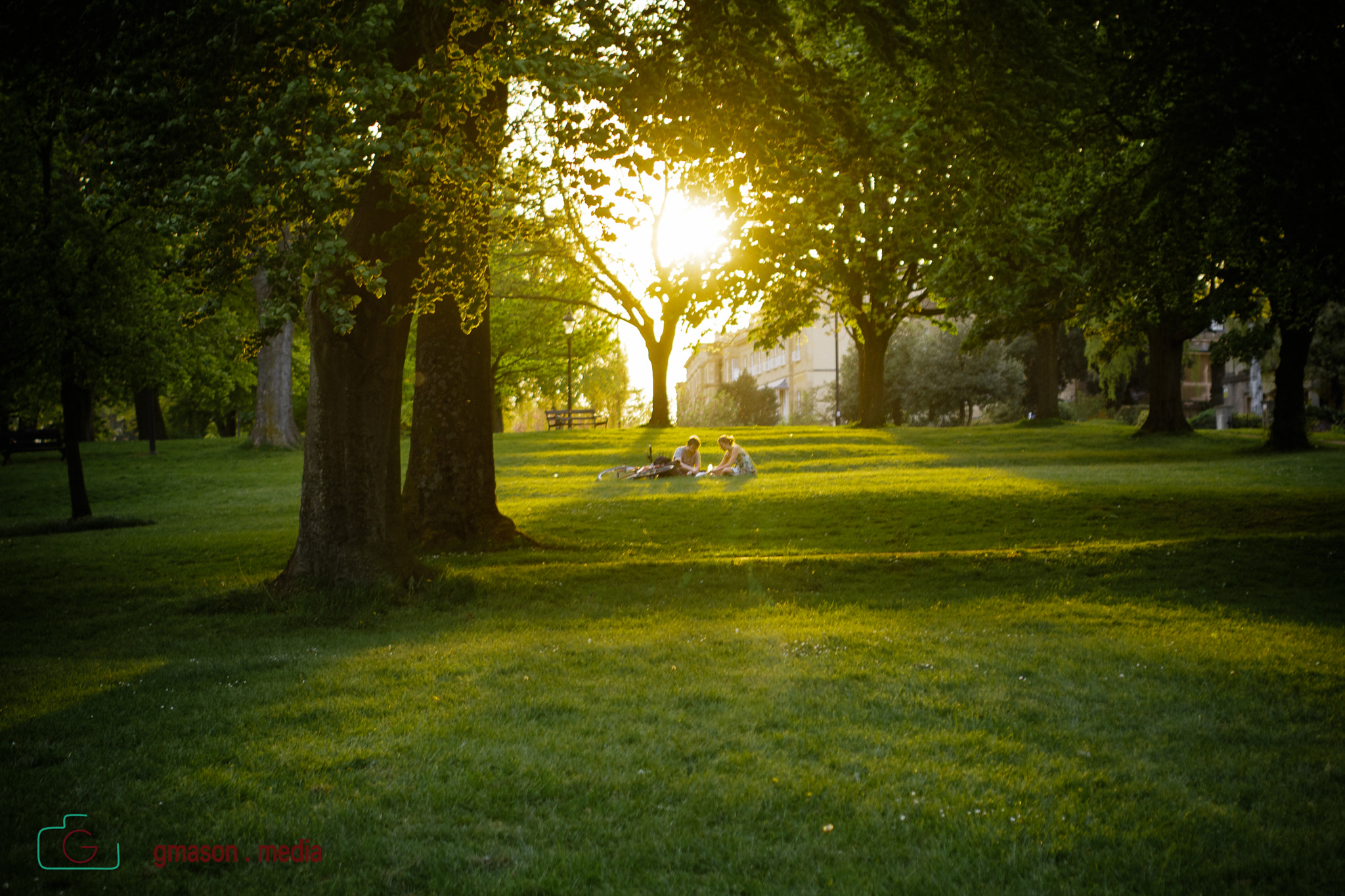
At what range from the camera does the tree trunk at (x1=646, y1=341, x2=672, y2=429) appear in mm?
39125

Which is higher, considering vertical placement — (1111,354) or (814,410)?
(1111,354)

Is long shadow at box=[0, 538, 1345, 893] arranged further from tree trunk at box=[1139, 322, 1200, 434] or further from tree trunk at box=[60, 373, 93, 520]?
tree trunk at box=[1139, 322, 1200, 434]

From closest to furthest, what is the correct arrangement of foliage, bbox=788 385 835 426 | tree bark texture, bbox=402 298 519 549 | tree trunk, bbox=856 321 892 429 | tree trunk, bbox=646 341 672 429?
tree bark texture, bbox=402 298 519 549 < tree trunk, bbox=856 321 892 429 < tree trunk, bbox=646 341 672 429 < foliage, bbox=788 385 835 426

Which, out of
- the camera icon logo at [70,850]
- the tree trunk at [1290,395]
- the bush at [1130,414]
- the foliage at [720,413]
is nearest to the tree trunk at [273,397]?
the camera icon logo at [70,850]

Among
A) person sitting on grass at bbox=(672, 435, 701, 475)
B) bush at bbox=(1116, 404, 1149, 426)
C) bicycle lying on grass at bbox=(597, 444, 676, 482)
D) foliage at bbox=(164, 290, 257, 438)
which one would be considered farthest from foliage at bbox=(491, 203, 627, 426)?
bush at bbox=(1116, 404, 1149, 426)

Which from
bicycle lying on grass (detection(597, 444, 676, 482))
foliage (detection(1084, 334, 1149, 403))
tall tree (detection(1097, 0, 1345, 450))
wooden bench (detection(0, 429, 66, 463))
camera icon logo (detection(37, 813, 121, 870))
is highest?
tall tree (detection(1097, 0, 1345, 450))

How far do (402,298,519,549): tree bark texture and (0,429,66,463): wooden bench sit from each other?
68.7ft

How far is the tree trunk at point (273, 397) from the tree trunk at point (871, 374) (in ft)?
67.2

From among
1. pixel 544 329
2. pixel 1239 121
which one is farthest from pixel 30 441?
pixel 1239 121

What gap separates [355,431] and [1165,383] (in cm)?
2970

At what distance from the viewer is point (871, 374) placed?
37156mm

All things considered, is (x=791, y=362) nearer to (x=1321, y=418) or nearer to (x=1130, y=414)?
(x=1130, y=414)

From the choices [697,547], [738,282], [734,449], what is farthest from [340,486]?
[734,449]

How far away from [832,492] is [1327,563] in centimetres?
898
